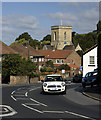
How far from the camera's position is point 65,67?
8781 cm

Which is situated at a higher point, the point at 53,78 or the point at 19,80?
the point at 53,78

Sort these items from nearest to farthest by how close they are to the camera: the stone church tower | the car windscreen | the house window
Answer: the car windscreen → the house window → the stone church tower

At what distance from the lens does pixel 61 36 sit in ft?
525

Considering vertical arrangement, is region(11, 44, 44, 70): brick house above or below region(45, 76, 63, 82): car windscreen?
above

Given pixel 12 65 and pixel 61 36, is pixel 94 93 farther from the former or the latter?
pixel 61 36

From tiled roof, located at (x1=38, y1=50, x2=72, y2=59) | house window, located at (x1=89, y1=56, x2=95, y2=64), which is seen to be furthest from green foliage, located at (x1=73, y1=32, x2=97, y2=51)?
house window, located at (x1=89, y1=56, x2=95, y2=64)

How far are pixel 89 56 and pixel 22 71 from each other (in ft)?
44.2

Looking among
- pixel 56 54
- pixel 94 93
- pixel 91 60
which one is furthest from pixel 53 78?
pixel 56 54

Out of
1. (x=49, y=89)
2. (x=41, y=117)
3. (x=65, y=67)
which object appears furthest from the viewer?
(x=65, y=67)

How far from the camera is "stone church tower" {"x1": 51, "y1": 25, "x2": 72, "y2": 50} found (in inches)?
6132

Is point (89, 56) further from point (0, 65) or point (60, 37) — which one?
point (60, 37)

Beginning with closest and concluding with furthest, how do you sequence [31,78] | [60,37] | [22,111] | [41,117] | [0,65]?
[41,117], [22,111], [0,65], [31,78], [60,37]

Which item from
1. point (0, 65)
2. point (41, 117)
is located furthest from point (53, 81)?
point (0, 65)

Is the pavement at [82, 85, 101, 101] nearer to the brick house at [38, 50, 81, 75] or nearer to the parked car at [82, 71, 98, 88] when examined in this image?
the parked car at [82, 71, 98, 88]
